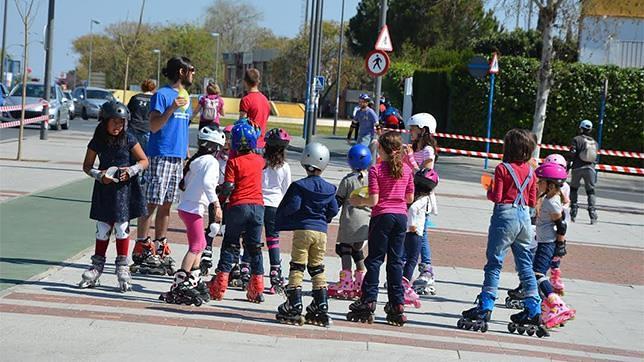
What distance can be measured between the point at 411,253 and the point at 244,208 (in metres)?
1.70

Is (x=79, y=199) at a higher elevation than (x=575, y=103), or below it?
below

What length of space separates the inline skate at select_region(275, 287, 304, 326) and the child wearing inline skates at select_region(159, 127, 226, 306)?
76 centimetres

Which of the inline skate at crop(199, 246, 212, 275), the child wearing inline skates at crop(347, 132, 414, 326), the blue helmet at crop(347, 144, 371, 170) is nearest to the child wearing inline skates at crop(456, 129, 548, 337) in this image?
the child wearing inline skates at crop(347, 132, 414, 326)

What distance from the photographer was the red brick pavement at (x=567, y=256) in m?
12.2

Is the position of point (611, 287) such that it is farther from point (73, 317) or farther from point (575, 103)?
point (575, 103)

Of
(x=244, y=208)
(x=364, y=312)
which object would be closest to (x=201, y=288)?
(x=244, y=208)

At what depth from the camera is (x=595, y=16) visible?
29625mm

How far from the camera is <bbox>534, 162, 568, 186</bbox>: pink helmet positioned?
30.3 ft

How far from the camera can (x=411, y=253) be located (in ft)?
31.3

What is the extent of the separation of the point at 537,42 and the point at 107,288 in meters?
38.4

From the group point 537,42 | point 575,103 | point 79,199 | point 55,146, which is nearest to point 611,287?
point 79,199

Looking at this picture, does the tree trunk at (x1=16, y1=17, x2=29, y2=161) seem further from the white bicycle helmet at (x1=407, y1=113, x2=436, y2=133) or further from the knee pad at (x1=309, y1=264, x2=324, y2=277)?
the knee pad at (x1=309, y1=264, x2=324, y2=277)

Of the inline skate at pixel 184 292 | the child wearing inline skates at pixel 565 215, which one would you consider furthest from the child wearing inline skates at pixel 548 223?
the inline skate at pixel 184 292

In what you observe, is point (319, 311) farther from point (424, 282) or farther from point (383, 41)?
point (383, 41)
